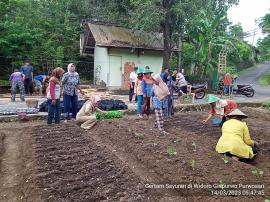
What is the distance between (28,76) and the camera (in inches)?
636

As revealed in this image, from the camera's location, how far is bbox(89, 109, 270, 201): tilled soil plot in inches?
187

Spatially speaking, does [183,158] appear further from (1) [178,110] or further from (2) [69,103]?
(1) [178,110]

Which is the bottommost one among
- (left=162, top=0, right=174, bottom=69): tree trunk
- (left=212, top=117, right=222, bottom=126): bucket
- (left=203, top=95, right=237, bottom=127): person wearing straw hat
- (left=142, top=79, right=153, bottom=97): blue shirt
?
(left=212, top=117, right=222, bottom=126): bucket

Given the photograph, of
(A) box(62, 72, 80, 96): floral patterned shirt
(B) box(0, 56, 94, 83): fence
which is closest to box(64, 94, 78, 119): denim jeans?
(A) box(62, 72, 80, 96): floral patterned shirt

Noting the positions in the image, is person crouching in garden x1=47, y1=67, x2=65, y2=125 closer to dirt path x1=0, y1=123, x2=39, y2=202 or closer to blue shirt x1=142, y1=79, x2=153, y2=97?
dirt path x1=0, y1=123, x2=39, y2=202

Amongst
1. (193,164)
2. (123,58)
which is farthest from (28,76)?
(193,164)

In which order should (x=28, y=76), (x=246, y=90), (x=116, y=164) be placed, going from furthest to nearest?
(x=246, y=90), (x=28, y=76), (x=116, y=164)

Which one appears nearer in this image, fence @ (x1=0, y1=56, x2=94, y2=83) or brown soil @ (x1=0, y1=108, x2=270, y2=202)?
brown soil @ (x1=0, y1=108, x2=270, y2=202)

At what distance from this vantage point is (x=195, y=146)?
677 cm

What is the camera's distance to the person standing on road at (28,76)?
630 inches

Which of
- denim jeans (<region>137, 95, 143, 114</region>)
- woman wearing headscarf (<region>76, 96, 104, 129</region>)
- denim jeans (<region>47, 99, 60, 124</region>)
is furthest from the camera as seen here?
denim jeans (<region>137, 95, 143, 114</region>)

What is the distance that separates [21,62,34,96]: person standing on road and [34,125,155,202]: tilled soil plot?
9.27 metres

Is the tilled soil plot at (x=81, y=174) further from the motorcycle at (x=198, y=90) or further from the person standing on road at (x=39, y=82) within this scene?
the motorcycle at (x=198, y=90)

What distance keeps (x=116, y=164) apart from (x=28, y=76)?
11613 mm
